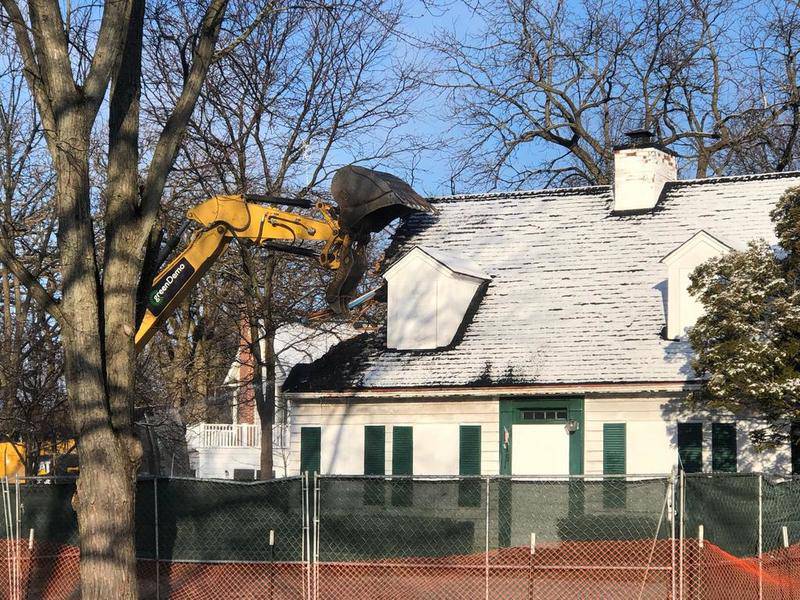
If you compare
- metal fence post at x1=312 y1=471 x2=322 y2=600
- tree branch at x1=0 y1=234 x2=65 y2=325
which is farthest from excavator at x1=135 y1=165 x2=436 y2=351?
tree branch at x1=0 y1=234 x2=65 y2=325

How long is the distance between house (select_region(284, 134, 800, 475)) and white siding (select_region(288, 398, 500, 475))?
0.03 metres

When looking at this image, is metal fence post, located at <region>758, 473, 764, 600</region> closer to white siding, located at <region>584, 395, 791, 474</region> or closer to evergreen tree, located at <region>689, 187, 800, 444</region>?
evergreen tree, located at <region>689, 187, 800, 444</region>

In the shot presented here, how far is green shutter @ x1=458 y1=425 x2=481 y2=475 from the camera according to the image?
2242 cm

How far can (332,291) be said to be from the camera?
2034cm

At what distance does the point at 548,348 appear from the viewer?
22.6m

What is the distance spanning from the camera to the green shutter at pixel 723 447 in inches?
826

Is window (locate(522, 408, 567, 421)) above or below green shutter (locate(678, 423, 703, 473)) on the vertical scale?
above

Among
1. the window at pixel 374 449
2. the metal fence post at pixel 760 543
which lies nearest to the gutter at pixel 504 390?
the window at pixel 374 449

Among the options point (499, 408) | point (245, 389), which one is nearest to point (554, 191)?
point (499, 408)

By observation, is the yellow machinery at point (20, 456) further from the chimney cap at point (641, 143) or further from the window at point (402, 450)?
the chimney cap at point (641, 143)

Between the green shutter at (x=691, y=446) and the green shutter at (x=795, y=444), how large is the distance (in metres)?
1.55

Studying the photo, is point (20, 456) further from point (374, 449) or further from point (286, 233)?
point (286, 233)

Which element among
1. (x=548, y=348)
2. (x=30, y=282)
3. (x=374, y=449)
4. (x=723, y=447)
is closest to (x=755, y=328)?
(x=723, y=447)

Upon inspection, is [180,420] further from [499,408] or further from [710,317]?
[710,317]
